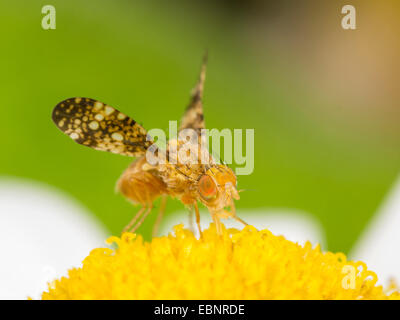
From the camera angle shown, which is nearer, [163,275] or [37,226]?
[163,275]

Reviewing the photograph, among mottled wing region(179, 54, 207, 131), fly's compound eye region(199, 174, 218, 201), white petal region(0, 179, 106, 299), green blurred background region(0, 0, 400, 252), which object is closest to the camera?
fly's compound eye region(199, 174, 218, 201)

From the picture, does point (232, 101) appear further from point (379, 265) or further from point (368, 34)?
point (379, 265)

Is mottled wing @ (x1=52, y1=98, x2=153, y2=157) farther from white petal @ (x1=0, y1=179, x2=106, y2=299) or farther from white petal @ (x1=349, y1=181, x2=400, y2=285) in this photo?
white petal @ (x1=349, y1=181, x2=400, y2=285)

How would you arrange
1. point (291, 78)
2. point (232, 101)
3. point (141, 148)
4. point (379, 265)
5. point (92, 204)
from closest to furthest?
point (141, 148)
point (379, 265)
point (92, 204)
point (232, 101)
point (291, 78)

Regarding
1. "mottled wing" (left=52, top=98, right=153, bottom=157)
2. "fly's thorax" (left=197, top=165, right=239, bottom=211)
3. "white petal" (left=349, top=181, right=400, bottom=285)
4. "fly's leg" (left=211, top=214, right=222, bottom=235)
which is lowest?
"white petal" (left=349, top=181, right=400, bottom=285)

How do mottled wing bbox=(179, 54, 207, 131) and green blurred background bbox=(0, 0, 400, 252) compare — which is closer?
mottled wing bbox=(179, 54, 207, 131)

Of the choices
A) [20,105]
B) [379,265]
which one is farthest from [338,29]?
[20,105]

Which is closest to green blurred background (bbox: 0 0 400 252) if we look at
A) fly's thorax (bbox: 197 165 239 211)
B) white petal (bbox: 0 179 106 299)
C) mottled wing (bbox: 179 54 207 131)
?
white petal (bbox: 0 179 106 299)

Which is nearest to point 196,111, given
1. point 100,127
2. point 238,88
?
point 100,127
